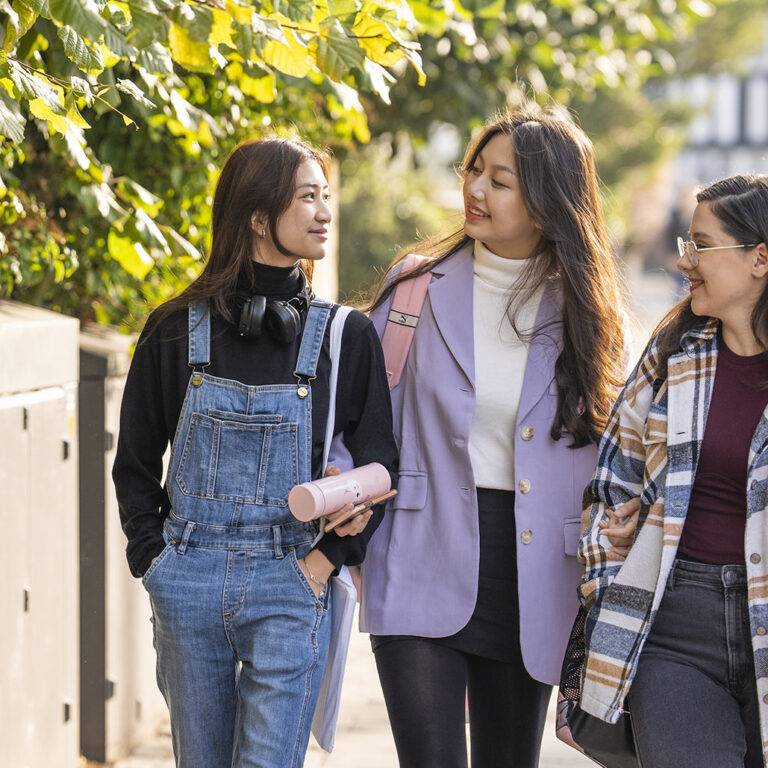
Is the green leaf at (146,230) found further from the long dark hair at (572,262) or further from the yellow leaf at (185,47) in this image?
the yellow leaf at (185,47)

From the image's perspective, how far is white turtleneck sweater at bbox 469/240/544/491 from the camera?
3.14 metres

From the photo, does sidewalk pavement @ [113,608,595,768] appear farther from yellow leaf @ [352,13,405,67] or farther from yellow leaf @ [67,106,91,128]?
yellow leaf @ [352,13,405,67]

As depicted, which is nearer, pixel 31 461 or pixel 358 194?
pixel 31 461

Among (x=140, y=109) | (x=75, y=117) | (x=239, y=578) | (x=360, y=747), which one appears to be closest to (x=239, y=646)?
(x=239, y=578)

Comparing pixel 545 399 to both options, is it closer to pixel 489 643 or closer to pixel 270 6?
pixel 489 643

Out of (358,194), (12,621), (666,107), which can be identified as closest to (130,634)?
(12,621)

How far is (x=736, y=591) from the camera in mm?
2691

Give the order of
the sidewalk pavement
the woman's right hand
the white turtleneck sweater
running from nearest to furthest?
the woman's right hand < the white turtleneck sweater < the sidewalk pavement

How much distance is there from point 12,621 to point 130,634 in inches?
46.1

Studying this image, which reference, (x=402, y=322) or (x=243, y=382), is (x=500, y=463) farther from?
(x=243, y=382)

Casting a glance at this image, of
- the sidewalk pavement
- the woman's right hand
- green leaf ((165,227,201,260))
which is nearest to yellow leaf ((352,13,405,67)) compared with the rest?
the woman's right hand

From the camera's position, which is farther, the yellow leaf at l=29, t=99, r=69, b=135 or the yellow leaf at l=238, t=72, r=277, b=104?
the yellow leaf at l=238, t=72, r=277, b=104

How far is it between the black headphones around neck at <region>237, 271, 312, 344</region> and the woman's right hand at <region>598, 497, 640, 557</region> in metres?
0.88

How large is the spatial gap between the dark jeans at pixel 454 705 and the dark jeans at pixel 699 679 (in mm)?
496
